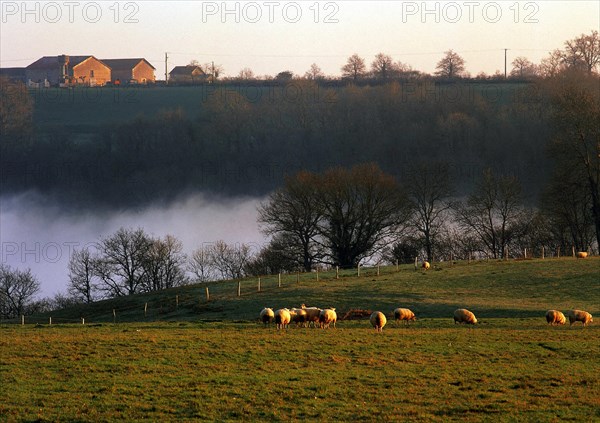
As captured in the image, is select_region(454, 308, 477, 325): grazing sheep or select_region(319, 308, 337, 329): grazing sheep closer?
select_region(319, 308, 337, 329): grazing sheep

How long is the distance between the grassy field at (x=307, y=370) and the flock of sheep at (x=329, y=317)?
64 cm

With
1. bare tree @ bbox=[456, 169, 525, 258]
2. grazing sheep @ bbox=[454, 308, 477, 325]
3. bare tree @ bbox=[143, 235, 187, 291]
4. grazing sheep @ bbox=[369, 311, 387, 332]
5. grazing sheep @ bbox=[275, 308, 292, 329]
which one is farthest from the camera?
bare tree @ bbox=[456, 169, 525, 258]

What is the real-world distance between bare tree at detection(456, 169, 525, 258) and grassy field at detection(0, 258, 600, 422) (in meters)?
41.0

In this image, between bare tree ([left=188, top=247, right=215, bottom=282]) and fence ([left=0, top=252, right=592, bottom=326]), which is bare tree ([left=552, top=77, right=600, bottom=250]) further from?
bare tree ([left=188, top=247, right=215, bottom=282])

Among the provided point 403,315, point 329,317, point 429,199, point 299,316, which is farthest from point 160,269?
point 329,317

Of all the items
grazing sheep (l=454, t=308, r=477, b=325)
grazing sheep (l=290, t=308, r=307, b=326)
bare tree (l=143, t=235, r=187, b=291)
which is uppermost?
bare tree (l=143, t=235, r=187, b=291)

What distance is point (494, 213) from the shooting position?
92.5 m

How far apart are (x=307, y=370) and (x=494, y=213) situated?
221 ft

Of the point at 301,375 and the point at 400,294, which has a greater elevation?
the point at 400,294

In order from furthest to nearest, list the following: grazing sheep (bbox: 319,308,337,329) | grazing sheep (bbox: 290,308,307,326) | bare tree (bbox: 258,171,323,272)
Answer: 1. bare tree (bbox: 258,171,323,272)
2. grazing sheep (bbox: 290,308,307,326)
3. grazing sheep (bbox: 319,308,337,329)

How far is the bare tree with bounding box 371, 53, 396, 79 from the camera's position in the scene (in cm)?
19075

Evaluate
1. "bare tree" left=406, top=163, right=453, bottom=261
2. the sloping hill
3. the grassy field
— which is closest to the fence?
the sloping hill

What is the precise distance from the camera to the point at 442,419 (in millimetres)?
21891

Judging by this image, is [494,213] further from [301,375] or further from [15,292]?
[301,375]
